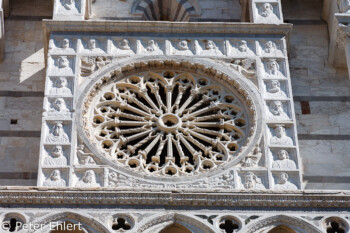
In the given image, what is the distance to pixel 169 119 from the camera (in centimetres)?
1582

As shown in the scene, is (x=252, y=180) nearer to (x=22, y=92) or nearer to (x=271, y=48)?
(x=271, y=48)

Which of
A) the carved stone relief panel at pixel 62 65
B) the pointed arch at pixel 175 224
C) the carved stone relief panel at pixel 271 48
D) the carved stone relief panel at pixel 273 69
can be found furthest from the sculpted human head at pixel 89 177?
the carved stone relief panel at pixel 271 48

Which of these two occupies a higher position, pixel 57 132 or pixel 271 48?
pixel 271 48

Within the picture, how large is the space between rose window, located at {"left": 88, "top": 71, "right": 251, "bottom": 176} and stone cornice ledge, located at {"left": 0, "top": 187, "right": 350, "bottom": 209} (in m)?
0.76

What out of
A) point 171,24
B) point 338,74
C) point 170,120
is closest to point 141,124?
point 170,120

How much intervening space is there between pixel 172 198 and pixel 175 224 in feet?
1.06

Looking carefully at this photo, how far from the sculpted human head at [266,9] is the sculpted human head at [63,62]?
9.44 ft

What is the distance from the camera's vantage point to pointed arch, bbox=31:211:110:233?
1404 centimetres

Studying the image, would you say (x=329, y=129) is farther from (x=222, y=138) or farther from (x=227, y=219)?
(x=227, y=219)

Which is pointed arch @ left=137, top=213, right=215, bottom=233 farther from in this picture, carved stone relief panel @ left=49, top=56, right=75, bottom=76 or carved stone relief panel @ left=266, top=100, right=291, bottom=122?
carved stone relief panel @ left=49, top=56, right=75, bottom=76

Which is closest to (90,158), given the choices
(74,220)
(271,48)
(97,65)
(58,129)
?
(58,129)

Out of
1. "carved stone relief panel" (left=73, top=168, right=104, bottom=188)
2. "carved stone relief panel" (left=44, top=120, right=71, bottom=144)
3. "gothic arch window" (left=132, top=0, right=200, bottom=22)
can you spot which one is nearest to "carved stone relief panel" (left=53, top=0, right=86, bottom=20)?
"gothic arch window" (left=132, top=0, right=200, bottom=22)

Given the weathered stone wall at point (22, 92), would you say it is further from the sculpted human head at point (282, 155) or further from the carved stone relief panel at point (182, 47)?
the sculpted human head at point (282, 155)

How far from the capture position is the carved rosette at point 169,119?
1527cm
